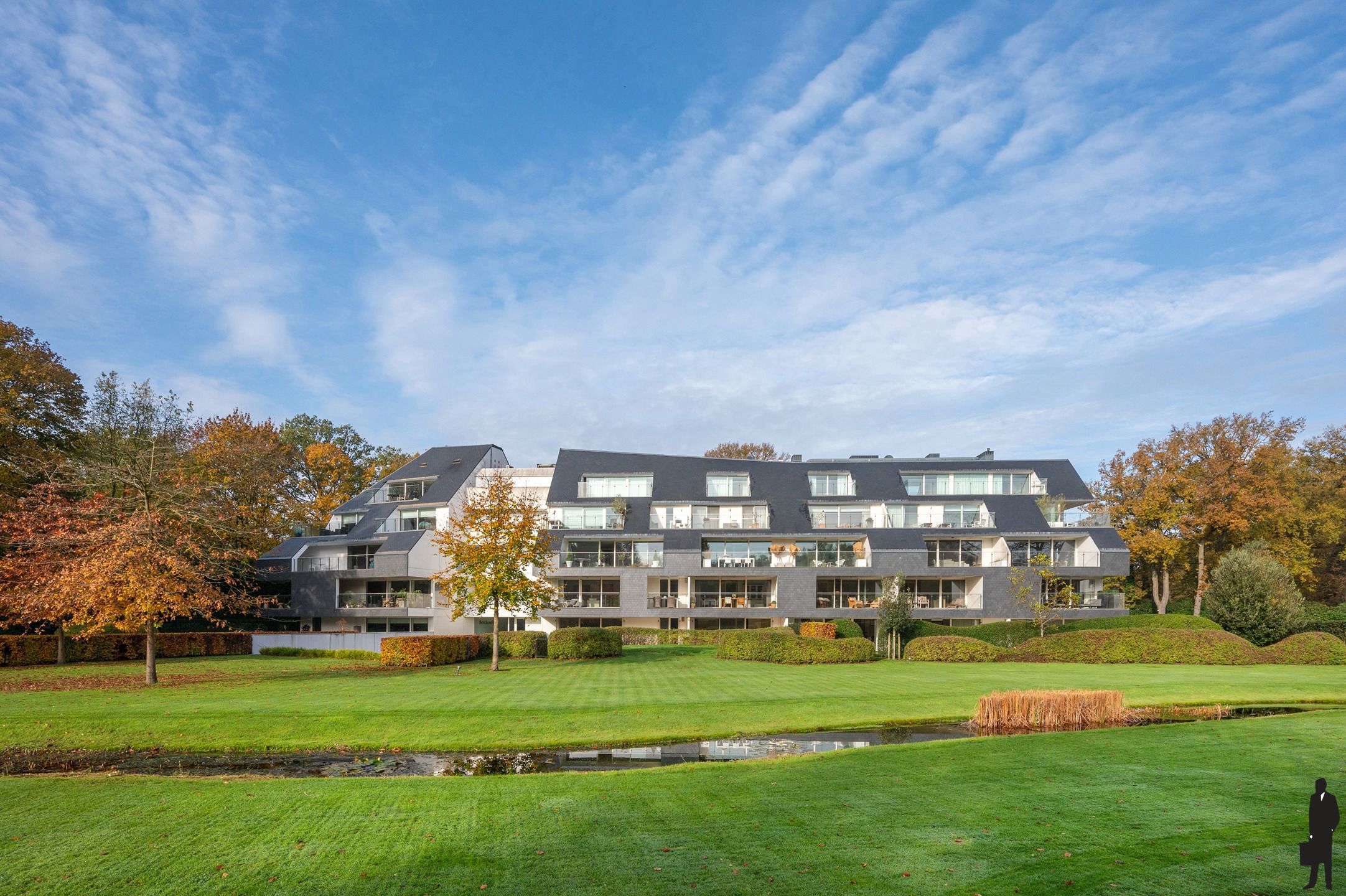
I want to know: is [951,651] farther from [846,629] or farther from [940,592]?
Result: [940,592]

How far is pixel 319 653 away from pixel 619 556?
605 inches

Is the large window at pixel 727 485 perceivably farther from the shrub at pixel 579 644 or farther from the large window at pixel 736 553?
the shrub at pixel 579 644

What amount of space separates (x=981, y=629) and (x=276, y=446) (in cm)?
4582

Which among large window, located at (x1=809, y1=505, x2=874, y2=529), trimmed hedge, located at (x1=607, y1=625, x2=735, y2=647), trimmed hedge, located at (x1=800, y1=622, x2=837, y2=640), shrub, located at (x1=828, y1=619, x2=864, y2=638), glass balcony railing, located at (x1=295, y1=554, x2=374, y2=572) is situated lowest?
trimmed hedge, located at (x1=607, y1=625, x2=735, y2=647)

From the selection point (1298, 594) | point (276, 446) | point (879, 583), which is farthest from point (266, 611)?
point (1298, 594)

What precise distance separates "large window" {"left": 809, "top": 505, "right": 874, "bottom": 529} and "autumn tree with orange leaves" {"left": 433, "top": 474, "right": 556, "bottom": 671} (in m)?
19.5

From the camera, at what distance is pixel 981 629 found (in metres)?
36.6

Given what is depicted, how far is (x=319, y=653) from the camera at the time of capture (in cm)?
3469

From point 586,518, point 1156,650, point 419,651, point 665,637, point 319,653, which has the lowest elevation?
point 665,637

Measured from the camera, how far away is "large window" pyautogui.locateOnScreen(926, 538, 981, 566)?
42.4 meters

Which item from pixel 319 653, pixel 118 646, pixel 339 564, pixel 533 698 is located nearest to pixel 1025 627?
pixel 533 698

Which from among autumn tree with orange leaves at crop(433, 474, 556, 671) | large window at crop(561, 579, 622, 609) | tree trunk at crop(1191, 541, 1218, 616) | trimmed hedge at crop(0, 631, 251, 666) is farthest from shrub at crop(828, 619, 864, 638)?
trimmed hedge at crop(0, 631, 251, 666)

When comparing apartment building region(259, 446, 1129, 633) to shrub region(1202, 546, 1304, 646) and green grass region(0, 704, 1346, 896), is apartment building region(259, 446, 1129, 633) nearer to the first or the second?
shrub region(1202, 546, 1304, 646)

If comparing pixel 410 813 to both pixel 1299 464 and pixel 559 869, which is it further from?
pixel 1299 464
